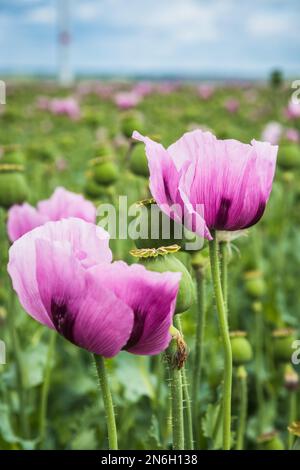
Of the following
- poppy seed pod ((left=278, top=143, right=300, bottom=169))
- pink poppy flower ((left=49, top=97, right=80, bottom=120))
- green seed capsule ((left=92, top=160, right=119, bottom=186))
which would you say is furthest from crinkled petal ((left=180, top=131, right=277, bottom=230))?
pink poppy flower ((left=49, top=97, right=80, bottom=120))

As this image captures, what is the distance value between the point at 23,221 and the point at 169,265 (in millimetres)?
388

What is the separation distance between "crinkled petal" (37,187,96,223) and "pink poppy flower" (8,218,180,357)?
37 cm

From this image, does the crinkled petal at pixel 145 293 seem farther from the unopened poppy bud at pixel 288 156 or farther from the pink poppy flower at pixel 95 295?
the unopened poppy bud at pixel 288 156

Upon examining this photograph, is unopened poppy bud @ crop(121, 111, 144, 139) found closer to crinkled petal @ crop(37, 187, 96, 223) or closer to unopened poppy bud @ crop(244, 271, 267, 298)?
unopened poppy bud @ crop(244, 271, 267, 298)

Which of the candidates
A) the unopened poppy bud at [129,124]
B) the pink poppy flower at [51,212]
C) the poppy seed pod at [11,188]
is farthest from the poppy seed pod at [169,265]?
the unopened poppy bud at [129,124]

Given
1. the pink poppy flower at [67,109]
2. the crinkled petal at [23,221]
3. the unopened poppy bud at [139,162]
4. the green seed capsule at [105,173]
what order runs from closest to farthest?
the crinkled petal at [23,221] < the unopened poppy bud at [139,162] < the green seed capsule at [105,173] < the pink poppy flower at [67,109]

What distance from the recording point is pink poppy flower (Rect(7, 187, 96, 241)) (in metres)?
0.84

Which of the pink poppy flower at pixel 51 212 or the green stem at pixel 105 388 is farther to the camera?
the pink poppy flower at pixel 51 212

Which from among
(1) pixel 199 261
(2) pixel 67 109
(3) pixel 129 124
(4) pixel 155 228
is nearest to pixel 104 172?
(3) pixel 129 124

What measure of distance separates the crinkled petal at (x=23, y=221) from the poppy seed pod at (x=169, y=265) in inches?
13.5

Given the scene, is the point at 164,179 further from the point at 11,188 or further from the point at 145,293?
the point at 11,188

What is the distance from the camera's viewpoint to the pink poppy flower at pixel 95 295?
448 millimetres

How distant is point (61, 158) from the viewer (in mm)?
2773
